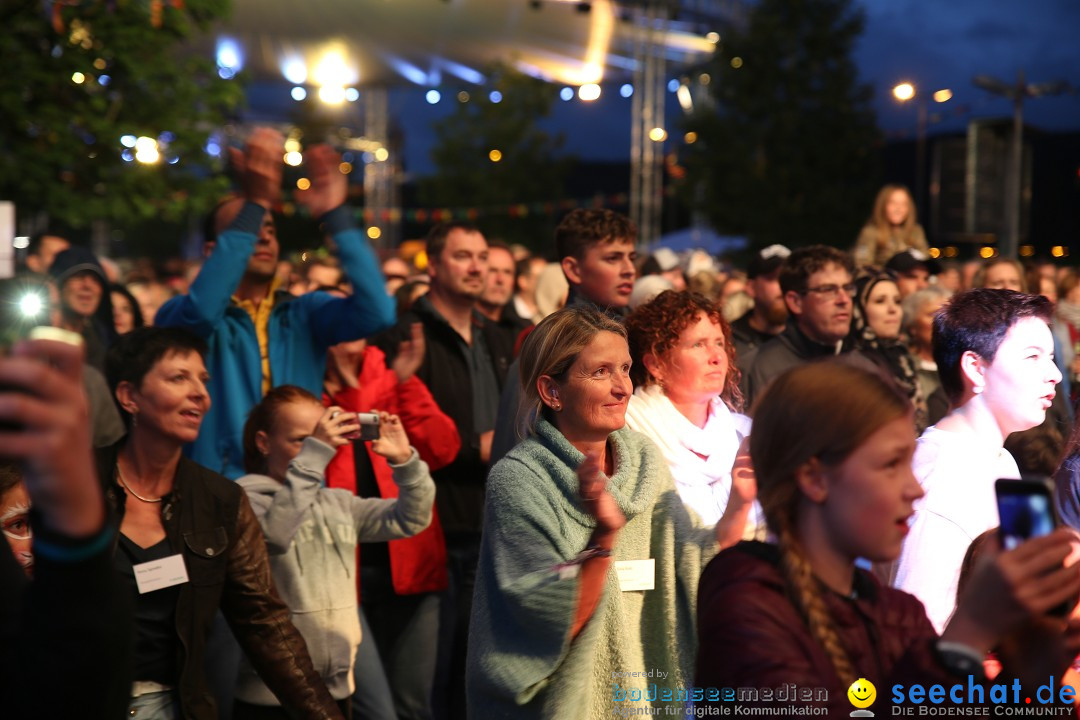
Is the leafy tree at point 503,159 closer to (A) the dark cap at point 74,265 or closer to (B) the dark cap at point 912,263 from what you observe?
(B) the dark cap at point 912,263

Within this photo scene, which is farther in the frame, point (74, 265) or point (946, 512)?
point (74, 265)

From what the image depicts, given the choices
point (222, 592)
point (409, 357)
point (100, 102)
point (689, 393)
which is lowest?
point (222, 592)

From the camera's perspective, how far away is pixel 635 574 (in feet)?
10.8

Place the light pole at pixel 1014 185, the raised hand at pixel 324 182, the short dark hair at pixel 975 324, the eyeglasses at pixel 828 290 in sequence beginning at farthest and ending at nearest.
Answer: the light pole at pixel 1014 185 → the eyeglasses at pixel 828 290 → the raised hand at pixel 324 182 → the short dark hair at pixel 975 324

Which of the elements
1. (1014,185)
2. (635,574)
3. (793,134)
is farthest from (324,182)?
(793,134)

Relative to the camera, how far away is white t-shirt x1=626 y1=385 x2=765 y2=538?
12.4 feet

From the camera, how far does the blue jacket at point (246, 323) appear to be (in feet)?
15.8

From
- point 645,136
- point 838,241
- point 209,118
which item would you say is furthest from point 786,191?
point 209,118

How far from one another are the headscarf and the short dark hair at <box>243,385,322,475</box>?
2950mm

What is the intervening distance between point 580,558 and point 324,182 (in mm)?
2589

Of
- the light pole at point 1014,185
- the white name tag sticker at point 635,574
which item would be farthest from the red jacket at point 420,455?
the light pole at point 1014,185

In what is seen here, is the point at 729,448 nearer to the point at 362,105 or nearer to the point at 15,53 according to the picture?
the point at 15,53

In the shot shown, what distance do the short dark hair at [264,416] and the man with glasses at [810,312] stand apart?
7.51 ft

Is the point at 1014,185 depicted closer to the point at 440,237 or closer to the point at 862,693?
the point at 440,237
